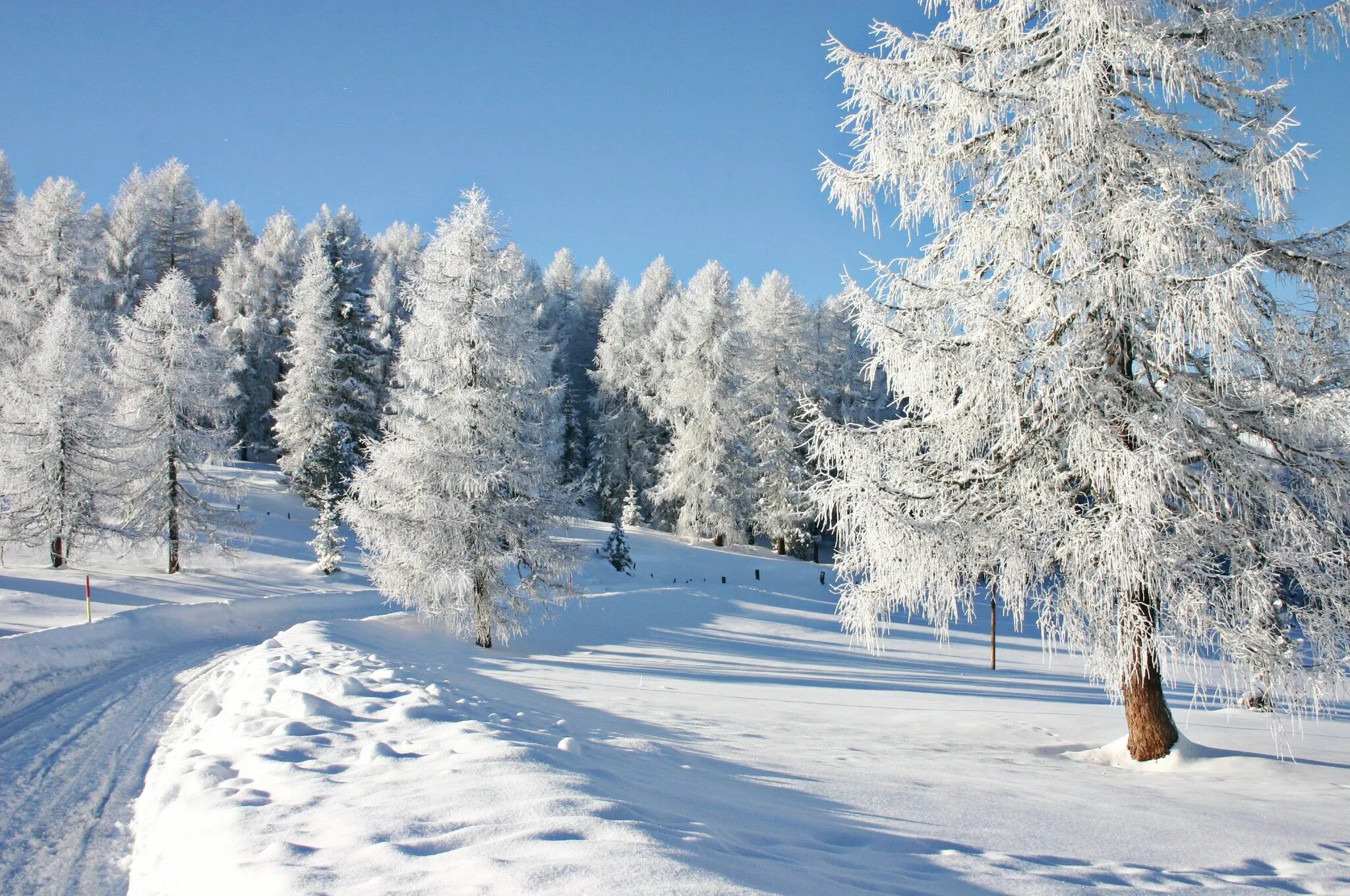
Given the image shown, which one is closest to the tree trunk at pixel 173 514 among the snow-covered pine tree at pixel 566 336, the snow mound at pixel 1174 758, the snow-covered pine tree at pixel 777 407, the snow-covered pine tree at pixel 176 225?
the snow-covered pine tree at pixel 566 336

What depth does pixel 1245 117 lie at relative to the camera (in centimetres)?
721

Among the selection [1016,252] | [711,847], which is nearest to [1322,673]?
[1016,252]

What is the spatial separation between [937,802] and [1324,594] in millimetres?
4100

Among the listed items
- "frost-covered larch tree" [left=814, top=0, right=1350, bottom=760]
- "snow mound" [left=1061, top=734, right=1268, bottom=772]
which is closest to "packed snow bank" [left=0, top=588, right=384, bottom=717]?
"frost-covered larch tree" [left=814, top=0, right=1350, bottom=760]

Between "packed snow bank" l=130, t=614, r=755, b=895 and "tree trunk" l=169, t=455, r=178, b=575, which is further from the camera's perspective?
"tree trunk" l=169, t=455, r=178, b=575

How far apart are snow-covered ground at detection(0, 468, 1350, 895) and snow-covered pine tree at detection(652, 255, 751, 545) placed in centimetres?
2340

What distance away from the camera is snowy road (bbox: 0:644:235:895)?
4.66 metres

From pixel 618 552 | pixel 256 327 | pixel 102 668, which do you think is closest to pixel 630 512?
pixel 618 552

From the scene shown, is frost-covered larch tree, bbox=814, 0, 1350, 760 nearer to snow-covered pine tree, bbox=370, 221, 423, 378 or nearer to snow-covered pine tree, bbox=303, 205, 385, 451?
snow-covered pine tree, bbox=370, 221, 423, 378

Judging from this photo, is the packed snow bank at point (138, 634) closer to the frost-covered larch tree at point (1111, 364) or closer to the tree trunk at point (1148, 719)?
the frost-covered larch tree at point (1111, 364)

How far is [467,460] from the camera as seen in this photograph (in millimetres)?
15773

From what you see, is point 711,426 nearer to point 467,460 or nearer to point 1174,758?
point 467,460

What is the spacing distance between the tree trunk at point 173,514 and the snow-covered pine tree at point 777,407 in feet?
78.5

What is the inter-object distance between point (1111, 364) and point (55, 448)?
1154 inches
